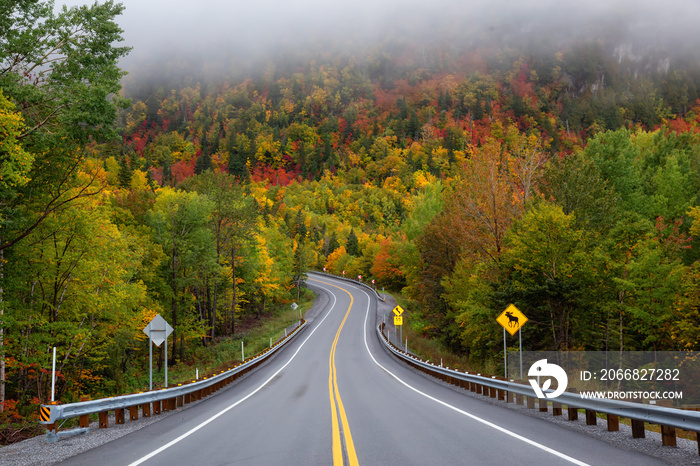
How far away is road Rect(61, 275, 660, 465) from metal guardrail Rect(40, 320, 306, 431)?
1.99 feet

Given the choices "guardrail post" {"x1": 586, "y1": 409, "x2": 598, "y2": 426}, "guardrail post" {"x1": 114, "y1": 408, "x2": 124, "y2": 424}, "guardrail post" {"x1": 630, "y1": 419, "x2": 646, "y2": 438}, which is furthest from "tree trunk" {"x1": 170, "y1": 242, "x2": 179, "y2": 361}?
"guardrail post" {"x1": 630, "y1": 419, "x2": 646, "y2": 438}

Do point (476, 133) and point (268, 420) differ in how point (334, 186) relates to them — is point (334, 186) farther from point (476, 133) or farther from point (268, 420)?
point (268, 420)

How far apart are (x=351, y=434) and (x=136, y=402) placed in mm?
5771

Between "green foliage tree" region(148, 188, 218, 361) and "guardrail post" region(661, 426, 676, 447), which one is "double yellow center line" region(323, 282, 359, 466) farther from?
"green foliage tree" region(148, 188, 218, 361)

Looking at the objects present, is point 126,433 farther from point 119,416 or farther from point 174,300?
point 174,300

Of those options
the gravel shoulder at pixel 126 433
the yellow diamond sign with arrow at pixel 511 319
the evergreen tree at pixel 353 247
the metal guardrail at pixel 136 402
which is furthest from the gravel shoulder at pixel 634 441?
the evergreen tree at pixel 353 247

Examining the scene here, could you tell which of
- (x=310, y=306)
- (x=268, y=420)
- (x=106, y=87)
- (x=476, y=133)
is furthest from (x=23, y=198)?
(x=476, y=133)

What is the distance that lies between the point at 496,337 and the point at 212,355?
23.7m

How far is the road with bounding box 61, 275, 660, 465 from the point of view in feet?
21.0

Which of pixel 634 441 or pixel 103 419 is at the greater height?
pixel 634 441

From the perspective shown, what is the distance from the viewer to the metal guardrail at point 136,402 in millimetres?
8148

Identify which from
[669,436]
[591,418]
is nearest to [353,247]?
[591,418]

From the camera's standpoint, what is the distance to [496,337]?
28.3 metres

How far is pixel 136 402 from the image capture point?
10.8 meters
